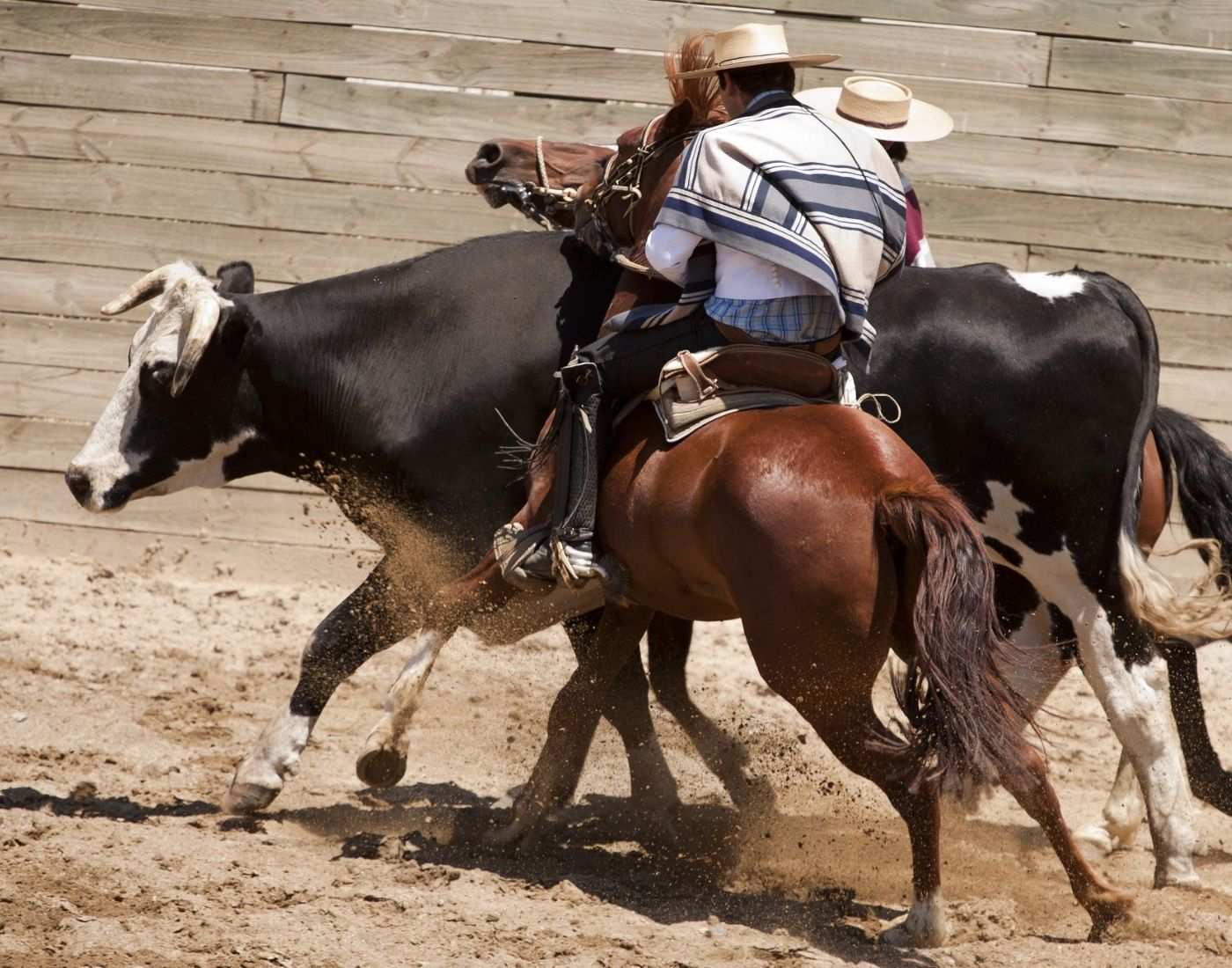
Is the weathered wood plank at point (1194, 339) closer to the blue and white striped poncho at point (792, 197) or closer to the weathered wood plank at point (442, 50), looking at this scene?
the weathered wood plank at point (442, 50)

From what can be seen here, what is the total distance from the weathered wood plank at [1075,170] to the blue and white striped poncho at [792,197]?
3.01m

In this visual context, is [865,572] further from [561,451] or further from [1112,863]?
[1112,863]

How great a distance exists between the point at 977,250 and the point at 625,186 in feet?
9.35

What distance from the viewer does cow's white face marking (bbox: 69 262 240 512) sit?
4.81m

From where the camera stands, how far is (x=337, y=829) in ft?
15.0

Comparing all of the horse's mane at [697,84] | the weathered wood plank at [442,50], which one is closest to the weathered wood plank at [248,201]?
the weathered wood plank at [442,50]

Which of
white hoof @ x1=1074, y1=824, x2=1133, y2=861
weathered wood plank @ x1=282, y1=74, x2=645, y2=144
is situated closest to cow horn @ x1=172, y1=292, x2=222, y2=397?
weathered wood plank @ x1=282, y1=74, x2=645, y2=144

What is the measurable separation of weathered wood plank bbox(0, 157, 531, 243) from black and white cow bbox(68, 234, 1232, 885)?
1865 millimetres

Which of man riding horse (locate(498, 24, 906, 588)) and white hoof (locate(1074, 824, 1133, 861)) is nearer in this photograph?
man riding horse (locate(498, 24, 906, 588))

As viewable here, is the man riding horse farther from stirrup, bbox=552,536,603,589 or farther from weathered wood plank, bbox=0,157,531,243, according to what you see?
weathered wood plank, bbox=0,157,531,243

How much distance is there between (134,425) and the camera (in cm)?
486

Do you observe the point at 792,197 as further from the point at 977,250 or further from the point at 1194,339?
the point at 1194,339

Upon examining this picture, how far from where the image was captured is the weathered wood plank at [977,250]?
6633 mm

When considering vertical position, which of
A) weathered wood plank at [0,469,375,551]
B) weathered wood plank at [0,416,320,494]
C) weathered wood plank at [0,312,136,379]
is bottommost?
weathered wood plank at [0,469,375,551]
